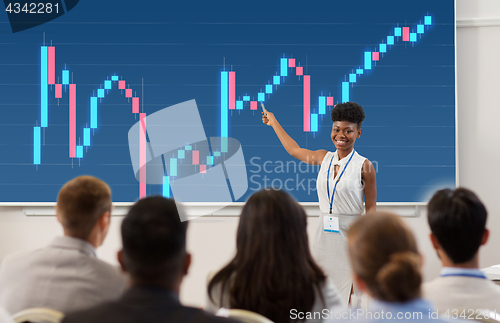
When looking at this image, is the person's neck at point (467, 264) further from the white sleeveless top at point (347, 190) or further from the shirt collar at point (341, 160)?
the shirt collar at point (341, 160)

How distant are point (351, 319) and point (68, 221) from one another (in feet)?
3.24

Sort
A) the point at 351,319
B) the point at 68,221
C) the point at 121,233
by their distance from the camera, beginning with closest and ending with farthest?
the point at 351,319 < the point at 121,233 < the point at 68,221

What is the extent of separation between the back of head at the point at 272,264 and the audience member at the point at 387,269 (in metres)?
0.21

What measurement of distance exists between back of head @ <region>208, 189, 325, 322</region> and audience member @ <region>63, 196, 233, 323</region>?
0.18 m

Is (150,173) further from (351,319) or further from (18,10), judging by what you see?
(351,319)

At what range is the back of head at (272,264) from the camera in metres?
1.07

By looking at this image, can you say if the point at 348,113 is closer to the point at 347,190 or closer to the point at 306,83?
the point at 347,190

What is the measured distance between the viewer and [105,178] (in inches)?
113

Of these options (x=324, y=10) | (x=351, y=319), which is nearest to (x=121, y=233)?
(x=351, y=319)

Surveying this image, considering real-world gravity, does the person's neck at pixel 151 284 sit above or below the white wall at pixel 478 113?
below

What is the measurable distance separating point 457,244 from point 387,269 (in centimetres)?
50

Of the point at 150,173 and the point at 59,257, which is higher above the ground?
the point at 150,173

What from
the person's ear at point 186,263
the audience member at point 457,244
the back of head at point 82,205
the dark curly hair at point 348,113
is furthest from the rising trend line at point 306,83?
the person's ear at point 186,263

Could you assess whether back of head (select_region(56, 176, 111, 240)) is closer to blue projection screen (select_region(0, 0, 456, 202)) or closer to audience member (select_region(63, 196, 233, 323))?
audience member (select_region(63, 196, 233, 323))
